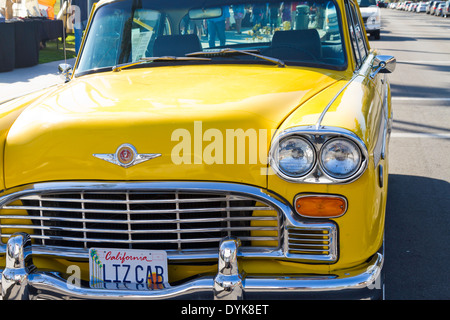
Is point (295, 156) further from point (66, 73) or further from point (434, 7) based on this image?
point (434, 7)

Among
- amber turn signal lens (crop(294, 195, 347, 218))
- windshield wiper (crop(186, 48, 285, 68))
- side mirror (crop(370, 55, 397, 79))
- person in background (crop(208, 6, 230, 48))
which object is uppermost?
person in background (crop(208, 6, 230, 48))

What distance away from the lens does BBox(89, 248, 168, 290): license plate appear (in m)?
2.70

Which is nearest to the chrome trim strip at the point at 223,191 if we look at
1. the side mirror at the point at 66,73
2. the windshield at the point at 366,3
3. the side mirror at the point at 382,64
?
the side mirror at the point at 66,73

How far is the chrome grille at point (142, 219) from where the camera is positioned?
8.80 ft

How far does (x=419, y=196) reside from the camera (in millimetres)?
5629

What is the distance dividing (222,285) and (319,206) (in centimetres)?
53

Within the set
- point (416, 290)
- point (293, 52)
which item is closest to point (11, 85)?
point (293, 52)

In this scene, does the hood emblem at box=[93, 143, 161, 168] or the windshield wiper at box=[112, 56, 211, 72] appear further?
the windshield wiper at box=[112, 56, 211, 72]

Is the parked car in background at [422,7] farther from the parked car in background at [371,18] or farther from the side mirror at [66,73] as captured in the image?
the side mirror at [66,73]

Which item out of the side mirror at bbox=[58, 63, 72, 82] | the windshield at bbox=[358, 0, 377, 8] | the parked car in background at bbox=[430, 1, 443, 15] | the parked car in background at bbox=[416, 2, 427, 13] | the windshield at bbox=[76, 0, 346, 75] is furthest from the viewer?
the parked car in background at bbox=[416, 2, 427, 13]

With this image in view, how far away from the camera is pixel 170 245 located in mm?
2783

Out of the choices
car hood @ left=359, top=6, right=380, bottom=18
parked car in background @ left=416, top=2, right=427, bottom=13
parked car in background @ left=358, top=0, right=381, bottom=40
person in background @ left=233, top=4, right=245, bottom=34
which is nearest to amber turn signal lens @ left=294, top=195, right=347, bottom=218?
person in background @ left=233, top=4, right=245, bottom=34

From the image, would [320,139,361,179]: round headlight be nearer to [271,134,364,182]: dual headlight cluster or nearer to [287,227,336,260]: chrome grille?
[271,134,364,182]: dual headlight cluster
